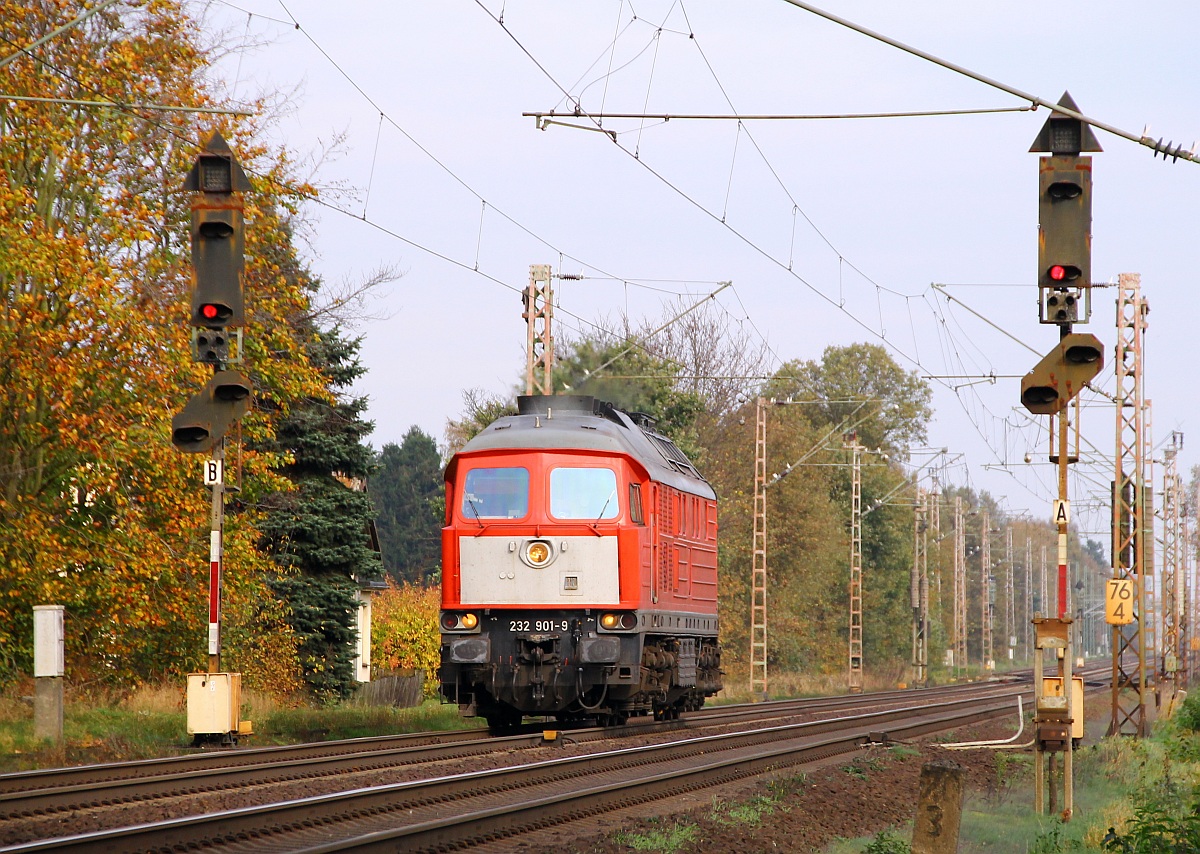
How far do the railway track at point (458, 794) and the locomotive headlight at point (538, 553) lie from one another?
87.8 inches

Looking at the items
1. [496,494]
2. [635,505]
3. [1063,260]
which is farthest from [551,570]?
[1063,260]

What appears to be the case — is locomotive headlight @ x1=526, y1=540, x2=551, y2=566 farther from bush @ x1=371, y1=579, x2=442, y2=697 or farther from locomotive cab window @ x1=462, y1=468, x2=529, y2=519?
bush @ x1=371, y1=579, x2=442, y2=697

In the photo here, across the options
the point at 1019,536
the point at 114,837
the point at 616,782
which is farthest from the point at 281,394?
the point at 1019,536

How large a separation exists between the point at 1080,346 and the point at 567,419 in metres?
9.25

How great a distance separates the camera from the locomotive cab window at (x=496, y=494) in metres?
19.4

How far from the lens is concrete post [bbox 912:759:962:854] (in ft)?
32.3

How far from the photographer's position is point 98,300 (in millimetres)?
20219

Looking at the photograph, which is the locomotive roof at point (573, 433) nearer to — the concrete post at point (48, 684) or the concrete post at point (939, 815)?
the concrete post at point (48, 684)

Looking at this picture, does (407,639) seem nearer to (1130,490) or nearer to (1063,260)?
(1130,490)

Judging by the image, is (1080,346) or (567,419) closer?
(1080,346)

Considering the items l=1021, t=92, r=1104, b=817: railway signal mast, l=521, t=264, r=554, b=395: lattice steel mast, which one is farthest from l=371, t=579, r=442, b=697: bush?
l=1021, t=92, r=1104, b=817: railway signal mast

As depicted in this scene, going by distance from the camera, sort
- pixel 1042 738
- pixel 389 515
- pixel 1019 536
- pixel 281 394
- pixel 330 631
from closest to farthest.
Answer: pixel 1042 738, pixel 281 394, pixel 330 631, pixel 389 515, pixel 1019 536

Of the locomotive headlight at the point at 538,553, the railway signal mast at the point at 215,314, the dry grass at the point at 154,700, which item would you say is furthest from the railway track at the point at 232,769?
the dry grass at the point at 154,700

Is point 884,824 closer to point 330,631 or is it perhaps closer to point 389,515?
point 330,631
